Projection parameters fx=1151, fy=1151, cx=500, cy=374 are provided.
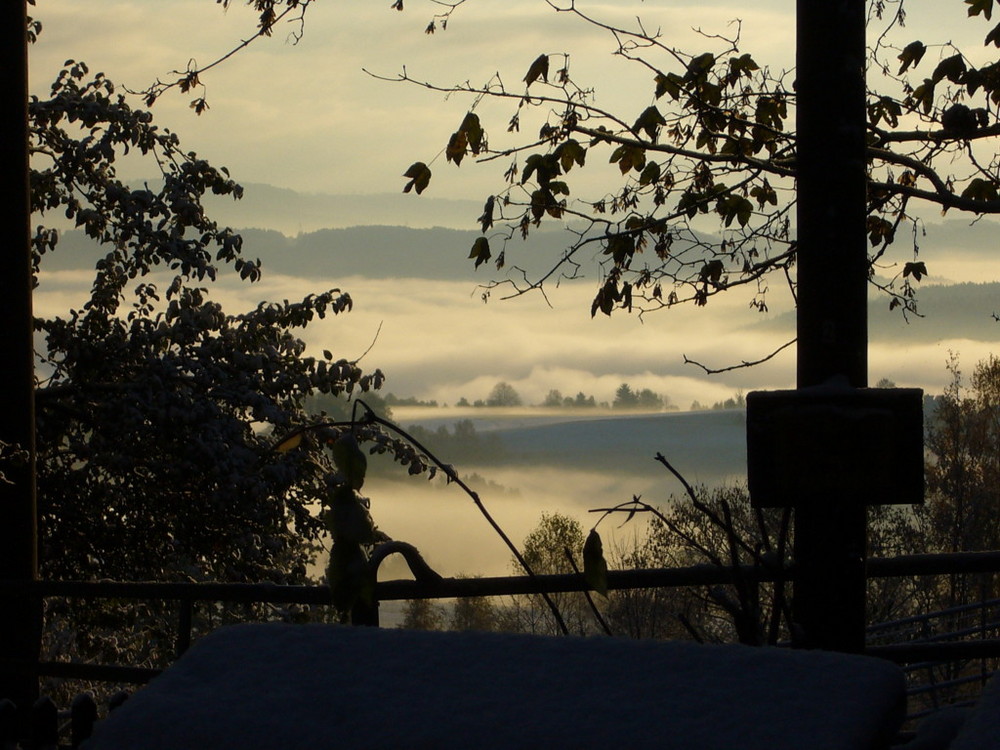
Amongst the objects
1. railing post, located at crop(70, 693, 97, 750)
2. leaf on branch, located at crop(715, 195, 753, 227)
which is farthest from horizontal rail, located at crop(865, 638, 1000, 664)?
leaf on branch, located at crop(715, 195, 753, 227)

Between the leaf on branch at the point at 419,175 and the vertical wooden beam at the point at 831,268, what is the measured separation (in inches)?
138

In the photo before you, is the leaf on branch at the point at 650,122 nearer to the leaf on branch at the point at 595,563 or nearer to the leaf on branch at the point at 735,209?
the leaf on branch at the point at 735,209

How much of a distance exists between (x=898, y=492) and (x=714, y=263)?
5763mm

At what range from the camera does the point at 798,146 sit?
3.34m

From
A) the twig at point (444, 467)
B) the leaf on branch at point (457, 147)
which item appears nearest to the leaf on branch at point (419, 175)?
the leaf on branch at point (457, 147)

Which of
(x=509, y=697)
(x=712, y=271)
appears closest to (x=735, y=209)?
(x=712, y=271)

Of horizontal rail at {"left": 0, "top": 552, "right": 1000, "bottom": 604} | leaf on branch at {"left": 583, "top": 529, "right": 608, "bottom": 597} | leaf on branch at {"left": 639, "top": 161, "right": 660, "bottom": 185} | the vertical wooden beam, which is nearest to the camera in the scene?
leaf on branch at {"left": 583, "top": 529, "right": 608, "bottom": 597}

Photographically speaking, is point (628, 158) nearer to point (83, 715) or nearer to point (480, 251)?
point (480, 251)

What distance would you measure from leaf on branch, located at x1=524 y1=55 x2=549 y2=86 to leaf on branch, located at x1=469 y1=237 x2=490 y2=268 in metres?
1.05

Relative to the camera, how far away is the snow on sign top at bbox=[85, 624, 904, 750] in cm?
156

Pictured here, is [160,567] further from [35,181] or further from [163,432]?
[35,181]

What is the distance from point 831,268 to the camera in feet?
10.5

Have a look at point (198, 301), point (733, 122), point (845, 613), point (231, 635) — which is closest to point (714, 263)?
point (733, 122)

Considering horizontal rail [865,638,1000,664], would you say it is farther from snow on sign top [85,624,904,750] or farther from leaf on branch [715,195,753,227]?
leaf on branch [715,195,753,227]
